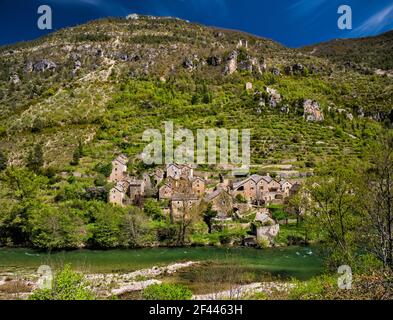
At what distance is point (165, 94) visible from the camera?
93.2 m

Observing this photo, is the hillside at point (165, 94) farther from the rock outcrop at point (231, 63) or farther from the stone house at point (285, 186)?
the stone house at point (285, 186)

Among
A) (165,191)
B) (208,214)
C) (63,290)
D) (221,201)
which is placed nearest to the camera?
(63,290)

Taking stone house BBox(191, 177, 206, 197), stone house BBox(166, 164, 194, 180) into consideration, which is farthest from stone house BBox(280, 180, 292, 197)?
stone house BBox(166, 164, 194, 180)

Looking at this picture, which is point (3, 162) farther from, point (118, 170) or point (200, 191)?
point (200, 191)

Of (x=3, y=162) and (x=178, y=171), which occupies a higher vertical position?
(x=3, y=162)

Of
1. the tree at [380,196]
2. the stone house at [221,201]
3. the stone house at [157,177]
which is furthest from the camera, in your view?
the stone house at [157,177]

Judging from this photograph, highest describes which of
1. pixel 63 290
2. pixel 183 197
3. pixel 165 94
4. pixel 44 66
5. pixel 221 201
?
pixel 44 66

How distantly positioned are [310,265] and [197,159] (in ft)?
117

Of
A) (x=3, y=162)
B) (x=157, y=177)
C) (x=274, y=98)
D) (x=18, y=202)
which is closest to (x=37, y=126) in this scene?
(x=3, y=162)

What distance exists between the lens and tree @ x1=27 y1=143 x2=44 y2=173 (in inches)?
2328

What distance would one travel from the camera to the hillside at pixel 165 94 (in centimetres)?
6831

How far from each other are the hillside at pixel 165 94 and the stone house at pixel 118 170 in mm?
4934

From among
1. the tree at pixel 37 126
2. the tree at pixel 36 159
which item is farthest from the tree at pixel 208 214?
the tree at pixel 37 126

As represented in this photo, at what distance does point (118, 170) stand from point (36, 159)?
14.6 m
